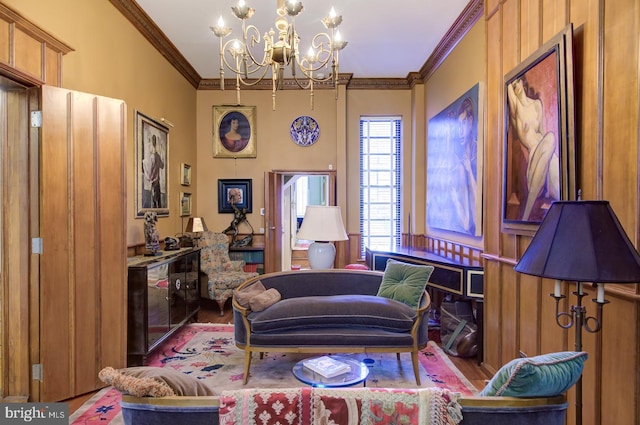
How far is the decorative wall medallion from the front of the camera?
6.30 m

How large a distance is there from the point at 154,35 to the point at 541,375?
506cm

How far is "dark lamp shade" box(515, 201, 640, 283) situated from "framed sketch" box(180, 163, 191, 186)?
16.6 ft

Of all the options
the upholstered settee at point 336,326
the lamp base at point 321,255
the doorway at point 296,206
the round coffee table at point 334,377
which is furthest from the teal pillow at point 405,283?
the doorway at point 296,206

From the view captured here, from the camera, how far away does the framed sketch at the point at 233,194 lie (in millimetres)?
6297

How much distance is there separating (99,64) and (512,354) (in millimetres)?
4440

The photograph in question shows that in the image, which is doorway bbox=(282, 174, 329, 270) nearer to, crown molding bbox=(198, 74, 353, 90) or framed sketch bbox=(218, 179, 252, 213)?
framed sketch bbox=(218, 179, 252, 213)

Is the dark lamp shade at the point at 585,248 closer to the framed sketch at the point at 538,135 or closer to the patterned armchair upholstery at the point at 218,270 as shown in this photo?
the framed sketch at the point at 538,135

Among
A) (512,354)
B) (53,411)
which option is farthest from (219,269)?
(512,354)

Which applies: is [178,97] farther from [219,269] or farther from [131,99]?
[219,269]

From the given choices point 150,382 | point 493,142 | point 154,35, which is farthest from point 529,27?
point 154,35

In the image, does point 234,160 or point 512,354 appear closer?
point 512,354

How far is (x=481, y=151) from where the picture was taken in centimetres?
374

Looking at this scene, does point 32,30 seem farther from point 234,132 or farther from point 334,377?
point 234,132

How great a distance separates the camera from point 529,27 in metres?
2.49
